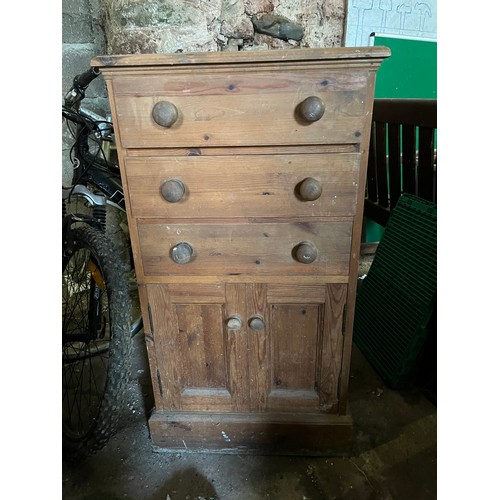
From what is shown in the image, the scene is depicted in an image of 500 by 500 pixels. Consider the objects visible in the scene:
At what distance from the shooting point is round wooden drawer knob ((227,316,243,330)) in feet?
3.48

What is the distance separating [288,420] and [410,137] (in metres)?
1.35

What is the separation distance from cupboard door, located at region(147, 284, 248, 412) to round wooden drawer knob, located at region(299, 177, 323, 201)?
334mm

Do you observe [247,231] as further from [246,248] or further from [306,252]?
[306,252]

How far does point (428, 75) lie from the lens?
92.1 inches

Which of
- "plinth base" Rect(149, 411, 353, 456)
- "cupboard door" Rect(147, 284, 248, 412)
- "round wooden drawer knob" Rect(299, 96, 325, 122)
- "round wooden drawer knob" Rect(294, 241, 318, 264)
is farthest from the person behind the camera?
"plinth base" Rect(149, 411, 353, 456)

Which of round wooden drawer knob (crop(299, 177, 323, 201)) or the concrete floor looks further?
the concrete floor

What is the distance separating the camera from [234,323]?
106 cm

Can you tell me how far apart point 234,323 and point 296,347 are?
210mm

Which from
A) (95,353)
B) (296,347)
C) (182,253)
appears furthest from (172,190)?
(95,353)

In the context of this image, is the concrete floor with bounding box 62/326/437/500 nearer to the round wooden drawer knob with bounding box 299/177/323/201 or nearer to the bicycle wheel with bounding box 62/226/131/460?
the bicycle wheel with bounding box 62/226/131/460

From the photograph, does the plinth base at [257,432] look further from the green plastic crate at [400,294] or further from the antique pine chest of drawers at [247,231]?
the green plastic crate at [400,294]

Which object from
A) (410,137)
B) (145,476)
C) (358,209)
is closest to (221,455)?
(145,476)

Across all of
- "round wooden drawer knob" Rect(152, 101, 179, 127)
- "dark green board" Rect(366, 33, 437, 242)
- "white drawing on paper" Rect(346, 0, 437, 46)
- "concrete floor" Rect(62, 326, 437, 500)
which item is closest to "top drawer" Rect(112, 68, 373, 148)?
"round wooden drawer knob" Rect(152, 101, 179, 127)

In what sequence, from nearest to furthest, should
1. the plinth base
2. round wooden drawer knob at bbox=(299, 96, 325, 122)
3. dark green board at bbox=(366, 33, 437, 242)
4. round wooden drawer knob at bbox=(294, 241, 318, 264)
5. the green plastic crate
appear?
round wooden drawer knob at bbox=(299, 96, 325, 122)
round wooden drawer knob at bbox=(294, 241, 318, 264)
the plinth base
the green plastic crate
dark green board at bbox=(366, 33, 437, 242)
